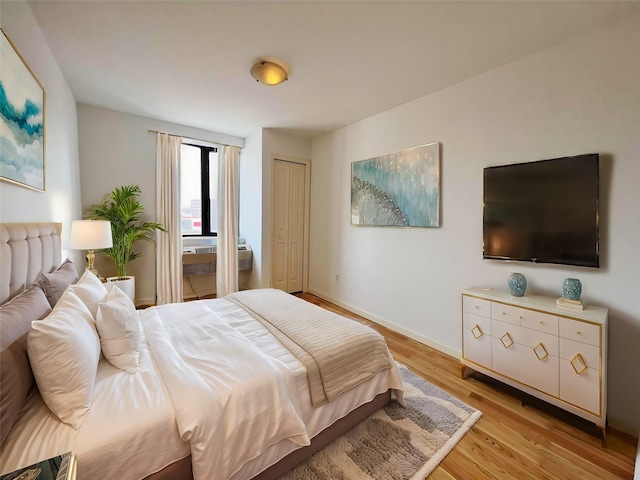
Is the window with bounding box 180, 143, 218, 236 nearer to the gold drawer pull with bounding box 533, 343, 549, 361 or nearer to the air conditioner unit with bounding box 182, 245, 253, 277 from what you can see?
the air conditioner unit with bounding box 182, 245, 253, 277

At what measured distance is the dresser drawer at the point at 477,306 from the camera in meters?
2.06

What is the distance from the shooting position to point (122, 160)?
3.49m

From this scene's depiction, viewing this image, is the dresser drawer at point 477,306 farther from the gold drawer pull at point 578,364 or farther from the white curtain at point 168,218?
the white curtain at point 168,218

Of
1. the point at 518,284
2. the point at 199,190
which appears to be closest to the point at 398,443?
the point at 518,284

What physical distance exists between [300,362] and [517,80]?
8.86 ft

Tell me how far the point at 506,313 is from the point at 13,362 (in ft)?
8.64

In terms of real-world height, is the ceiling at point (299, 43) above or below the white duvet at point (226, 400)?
above

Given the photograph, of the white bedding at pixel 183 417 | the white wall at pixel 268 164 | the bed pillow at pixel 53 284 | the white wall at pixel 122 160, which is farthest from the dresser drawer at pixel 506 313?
the white wall at pixel 122 160

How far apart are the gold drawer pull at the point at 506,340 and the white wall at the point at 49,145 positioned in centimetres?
313

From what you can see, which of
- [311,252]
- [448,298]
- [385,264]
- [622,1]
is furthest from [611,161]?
[311,252]

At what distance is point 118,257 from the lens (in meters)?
3.21

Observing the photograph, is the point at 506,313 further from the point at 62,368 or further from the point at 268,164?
the point at 268,164

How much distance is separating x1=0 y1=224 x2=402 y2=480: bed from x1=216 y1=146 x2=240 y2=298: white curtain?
2303 millimetres

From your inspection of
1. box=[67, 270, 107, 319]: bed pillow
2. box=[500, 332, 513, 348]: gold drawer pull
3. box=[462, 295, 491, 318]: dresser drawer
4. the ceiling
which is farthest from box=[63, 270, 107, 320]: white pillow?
box=[500, 332, 513, 348]: gold drawer pull
